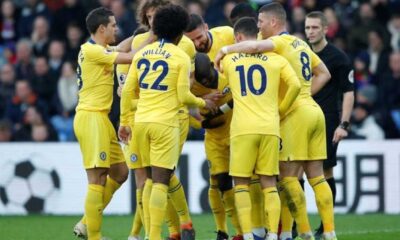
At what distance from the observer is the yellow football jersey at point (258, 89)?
11.5m

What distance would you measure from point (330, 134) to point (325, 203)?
6.40ft

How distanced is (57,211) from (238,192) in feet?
22.5

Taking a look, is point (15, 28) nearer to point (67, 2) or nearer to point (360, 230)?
point (67, 2)

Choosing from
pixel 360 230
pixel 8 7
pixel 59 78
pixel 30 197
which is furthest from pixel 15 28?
Result: pixel 360 230

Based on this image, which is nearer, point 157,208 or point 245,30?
point 157,208

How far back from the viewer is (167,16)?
37.7 feet

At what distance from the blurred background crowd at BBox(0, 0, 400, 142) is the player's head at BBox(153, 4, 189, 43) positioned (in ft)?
23.2

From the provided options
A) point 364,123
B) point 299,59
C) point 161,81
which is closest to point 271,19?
point 299,59

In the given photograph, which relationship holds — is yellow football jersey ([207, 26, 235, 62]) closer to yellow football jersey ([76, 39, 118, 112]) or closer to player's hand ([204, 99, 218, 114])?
player's hand ([204, 99, 218, 114])

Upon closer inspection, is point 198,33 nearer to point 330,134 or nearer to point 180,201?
point 180,201

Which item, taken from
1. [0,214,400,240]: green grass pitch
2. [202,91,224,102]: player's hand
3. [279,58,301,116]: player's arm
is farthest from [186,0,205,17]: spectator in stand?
[279,58,301,116]: player's arm

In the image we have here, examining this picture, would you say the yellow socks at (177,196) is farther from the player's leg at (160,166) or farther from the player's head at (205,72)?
the player's head at (205,72)

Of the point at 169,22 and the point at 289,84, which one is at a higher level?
the point at 169,22

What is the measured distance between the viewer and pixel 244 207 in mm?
11492
